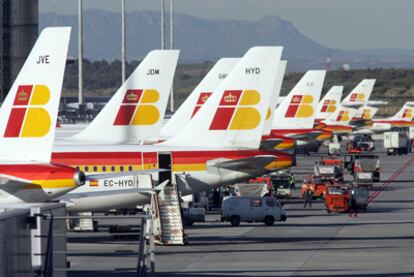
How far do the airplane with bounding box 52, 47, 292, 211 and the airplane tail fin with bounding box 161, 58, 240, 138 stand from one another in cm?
1699

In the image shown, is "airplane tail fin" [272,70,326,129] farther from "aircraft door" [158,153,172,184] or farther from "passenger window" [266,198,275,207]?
"aircraft door" [158,153,172,184]

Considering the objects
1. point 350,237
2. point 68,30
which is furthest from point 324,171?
point 68,30

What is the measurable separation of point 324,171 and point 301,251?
54.3 metres

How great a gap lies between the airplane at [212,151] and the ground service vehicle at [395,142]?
100753 mm

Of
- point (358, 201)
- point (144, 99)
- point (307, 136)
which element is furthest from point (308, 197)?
point (307, 136)

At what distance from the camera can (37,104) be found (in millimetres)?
42312

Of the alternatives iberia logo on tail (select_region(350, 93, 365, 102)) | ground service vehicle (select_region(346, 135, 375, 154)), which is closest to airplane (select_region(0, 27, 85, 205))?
ground service vehicle (select_region(346, 135, 375, 154))

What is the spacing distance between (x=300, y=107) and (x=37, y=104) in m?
84.5

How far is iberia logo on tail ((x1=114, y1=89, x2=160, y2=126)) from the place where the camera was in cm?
6981

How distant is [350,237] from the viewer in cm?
6062

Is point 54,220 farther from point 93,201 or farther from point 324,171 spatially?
point 324,171

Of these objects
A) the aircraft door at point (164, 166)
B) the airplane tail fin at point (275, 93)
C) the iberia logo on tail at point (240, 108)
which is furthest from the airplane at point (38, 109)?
the airplane tail fin at point (275, 93)

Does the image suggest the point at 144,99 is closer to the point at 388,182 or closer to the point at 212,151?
the point at 212,151

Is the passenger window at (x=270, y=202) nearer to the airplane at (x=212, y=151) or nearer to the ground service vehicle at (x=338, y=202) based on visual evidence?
the airplane at (x=212, y=151)
